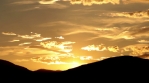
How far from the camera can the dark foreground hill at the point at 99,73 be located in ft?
274

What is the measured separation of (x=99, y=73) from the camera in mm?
89375

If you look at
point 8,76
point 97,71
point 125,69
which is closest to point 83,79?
point 97,71

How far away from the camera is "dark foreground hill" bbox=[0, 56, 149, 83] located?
8350 cm

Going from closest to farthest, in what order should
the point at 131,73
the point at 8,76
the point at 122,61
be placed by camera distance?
the point at 131,73, the point at 122,61, the point at 8,76

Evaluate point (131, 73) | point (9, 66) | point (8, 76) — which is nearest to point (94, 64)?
point (131, 73)

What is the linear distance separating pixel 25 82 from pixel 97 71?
906 inches

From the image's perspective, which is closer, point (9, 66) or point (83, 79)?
point (83, 79)

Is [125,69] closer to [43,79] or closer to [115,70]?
[115,70]

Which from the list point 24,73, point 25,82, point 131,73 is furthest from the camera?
point 24,73

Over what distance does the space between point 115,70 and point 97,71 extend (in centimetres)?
638

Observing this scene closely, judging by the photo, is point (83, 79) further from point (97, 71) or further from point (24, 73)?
point (24, 73)

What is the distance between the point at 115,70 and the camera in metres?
87.4

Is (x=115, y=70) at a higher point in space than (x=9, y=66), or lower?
lower

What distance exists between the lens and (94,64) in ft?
320
